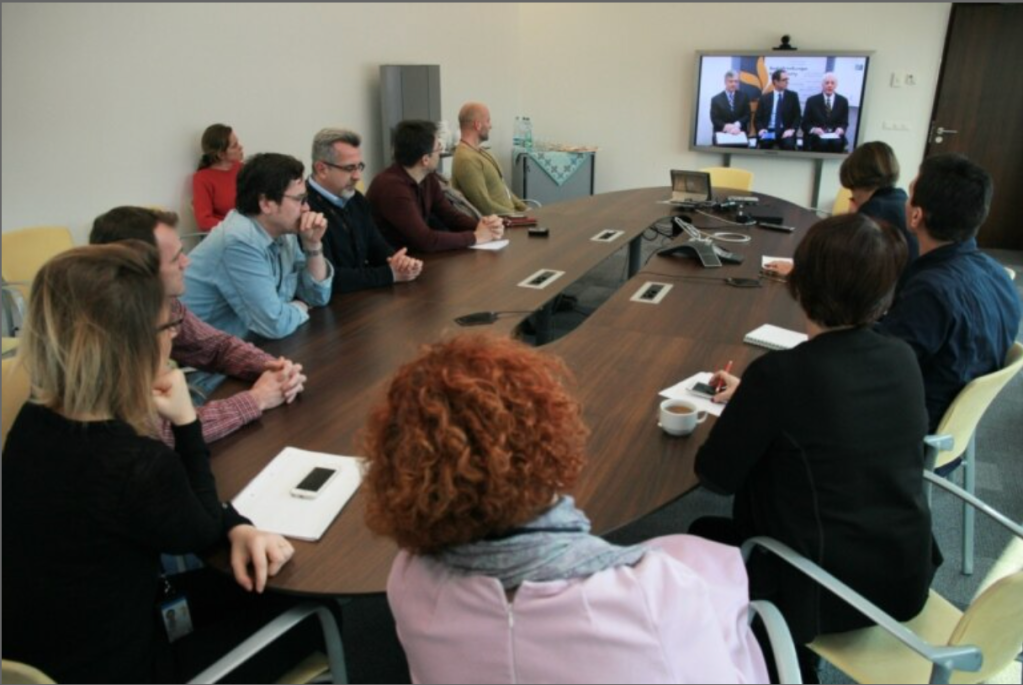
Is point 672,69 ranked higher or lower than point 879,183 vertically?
higher

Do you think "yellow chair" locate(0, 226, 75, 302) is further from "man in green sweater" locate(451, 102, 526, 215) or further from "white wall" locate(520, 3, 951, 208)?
"white wall" locate(520, 3, 951, 208)

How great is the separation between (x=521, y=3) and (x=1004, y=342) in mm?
6650

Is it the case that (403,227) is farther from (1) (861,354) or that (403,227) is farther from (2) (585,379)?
(1) (861,354)

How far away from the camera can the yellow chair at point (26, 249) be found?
10.5 ft

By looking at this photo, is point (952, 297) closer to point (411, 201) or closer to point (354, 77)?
point (411, 201)

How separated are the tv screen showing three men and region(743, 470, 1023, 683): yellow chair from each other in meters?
5.75

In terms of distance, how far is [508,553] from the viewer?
2.86 feet

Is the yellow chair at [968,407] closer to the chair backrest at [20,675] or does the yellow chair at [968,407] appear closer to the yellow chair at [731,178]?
the chair backrest at [20,675]

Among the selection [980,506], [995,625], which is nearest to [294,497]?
[995,625]

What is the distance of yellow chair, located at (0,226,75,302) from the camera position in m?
3.19

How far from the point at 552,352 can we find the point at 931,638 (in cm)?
120

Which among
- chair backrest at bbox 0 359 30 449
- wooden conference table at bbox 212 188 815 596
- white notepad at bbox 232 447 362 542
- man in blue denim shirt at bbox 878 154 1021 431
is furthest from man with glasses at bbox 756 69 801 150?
chair backrest at bbox 0 359 30 449

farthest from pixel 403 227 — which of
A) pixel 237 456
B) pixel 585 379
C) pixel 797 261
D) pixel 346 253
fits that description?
pixel 797 261

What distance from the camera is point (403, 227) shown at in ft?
11.3
